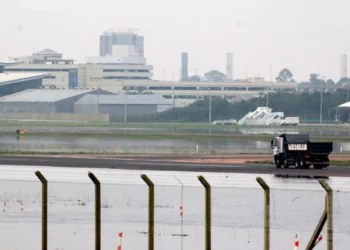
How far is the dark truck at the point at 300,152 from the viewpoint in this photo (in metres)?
73.1

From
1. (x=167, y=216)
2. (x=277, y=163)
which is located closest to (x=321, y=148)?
(x=277, y=163)

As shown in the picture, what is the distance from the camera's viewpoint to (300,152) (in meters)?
74.4

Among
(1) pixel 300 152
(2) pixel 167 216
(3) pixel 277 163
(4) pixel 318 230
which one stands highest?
(4) pixel 318 230

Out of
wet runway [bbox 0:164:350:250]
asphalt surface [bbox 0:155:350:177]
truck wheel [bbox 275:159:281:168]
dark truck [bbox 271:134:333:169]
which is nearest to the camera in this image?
wet runway [bbox 0:164:350:250]

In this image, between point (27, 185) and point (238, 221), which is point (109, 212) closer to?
point (238, 221)

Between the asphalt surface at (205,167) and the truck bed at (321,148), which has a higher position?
the truck bed at (321,148)

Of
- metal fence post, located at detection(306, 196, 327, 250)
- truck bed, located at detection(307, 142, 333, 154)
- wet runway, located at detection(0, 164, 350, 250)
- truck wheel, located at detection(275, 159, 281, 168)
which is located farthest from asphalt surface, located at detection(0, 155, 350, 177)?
metal fence post, located at detection(306, 196, 327, 250)

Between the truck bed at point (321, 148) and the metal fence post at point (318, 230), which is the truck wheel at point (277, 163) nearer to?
the truck bed at point (321, 148)

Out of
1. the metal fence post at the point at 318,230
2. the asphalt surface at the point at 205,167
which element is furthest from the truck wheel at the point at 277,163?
the metal fence post at the point at 318,230

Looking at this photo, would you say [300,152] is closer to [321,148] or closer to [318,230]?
[321,148]

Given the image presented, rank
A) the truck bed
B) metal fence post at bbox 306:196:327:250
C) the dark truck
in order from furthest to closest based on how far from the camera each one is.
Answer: the dark truck < the truck bed < metal fence post at bbox 306:196:327:250

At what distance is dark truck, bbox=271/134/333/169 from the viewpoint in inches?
2879

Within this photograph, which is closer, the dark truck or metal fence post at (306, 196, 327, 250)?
metal fence post at (306, 196, 327, 250)

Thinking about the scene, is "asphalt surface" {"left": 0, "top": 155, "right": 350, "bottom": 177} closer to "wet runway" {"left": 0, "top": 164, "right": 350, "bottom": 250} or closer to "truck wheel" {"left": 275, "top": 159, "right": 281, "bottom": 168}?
"truck wheel" {"left": 275, "top": 159, "right": 281, "bottom": 168}
